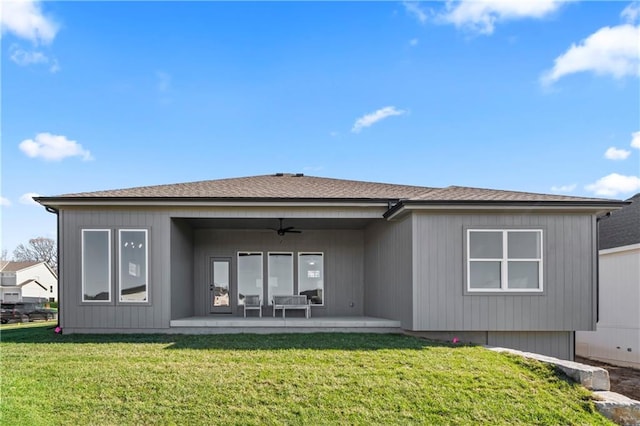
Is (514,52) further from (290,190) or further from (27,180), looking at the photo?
(27,180)

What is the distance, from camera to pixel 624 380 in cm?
997

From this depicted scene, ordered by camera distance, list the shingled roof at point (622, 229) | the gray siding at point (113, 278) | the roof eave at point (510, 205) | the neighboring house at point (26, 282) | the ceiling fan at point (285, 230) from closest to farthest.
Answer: the roof eave at point (510, 205)
the gray siding at point (113, 278)
the ceiling fan at point (285, 230)
the shingled roof at point (622, 229)
the neighboring house at point (26, 282)

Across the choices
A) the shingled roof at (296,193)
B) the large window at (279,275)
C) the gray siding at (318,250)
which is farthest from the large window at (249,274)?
the shingled roof at (296,193)

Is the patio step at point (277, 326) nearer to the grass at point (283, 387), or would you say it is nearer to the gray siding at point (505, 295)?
the gray siding at point (505, 295)

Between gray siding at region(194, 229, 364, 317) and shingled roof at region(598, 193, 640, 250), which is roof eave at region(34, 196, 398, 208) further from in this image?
shingled roof at region(598, 193, 640, 250)

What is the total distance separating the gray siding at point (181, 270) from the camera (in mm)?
9898

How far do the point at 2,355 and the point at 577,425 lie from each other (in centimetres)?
852

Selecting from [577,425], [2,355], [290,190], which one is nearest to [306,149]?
[290,190]

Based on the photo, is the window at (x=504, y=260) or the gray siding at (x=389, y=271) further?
the gray siding at (x=389, y=271)

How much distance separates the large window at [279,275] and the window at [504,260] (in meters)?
5.30

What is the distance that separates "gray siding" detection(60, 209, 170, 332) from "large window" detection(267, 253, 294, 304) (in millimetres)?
3498

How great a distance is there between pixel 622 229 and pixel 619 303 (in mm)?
2816

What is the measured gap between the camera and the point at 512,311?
344 inches

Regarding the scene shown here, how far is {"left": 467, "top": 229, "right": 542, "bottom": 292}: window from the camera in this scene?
881 cm
